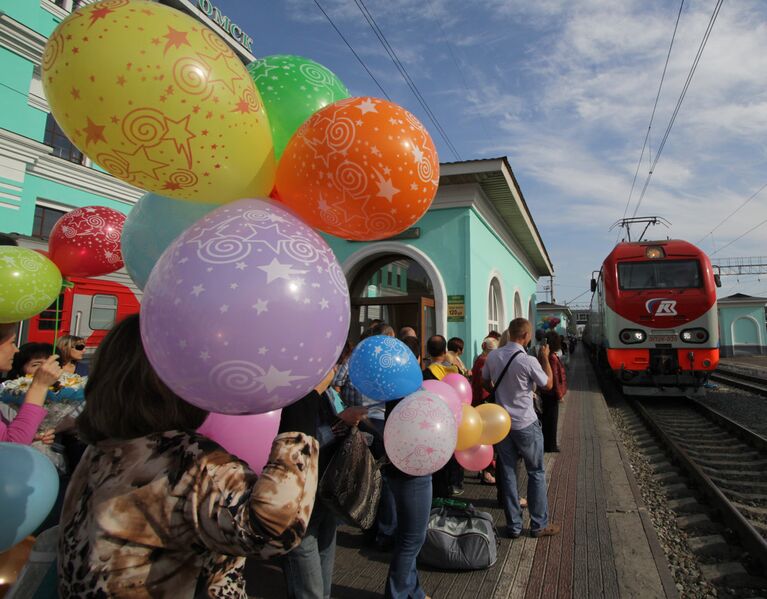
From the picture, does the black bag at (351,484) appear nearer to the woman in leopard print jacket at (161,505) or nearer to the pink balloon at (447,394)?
the woman in leopard print jacket at (161,505)

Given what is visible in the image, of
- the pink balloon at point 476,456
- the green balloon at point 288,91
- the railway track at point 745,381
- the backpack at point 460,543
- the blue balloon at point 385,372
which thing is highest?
the green balloon at point 288,91

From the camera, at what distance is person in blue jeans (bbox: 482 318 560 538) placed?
349 centimetres

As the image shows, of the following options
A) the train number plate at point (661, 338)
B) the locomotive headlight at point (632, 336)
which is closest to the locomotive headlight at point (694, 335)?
the train number plate at point (661, 338)

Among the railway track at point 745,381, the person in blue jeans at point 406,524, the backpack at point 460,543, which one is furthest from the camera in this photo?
the railway track at point 745,381

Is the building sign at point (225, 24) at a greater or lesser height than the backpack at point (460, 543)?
greater

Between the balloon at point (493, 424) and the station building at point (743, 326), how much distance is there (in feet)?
96.3

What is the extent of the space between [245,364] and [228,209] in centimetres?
54

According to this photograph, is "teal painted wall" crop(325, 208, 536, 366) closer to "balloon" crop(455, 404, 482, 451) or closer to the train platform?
the train platform

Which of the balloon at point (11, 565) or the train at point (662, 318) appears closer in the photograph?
the balloon at point (11, 565)

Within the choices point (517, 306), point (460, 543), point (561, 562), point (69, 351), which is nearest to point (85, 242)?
point (69, 351)

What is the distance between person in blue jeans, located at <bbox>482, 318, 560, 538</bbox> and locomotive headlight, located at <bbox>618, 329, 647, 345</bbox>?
6709 mm

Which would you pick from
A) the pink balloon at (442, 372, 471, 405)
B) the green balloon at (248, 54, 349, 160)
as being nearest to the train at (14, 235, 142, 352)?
the pink balloon at (442, 372, 471, 405)

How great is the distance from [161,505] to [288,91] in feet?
5.51

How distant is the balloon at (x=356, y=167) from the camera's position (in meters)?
1.58
